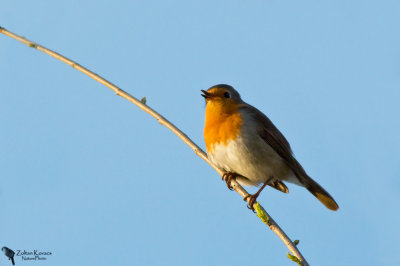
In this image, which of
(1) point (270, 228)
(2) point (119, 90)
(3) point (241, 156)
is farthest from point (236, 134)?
(1) point (270, 228)

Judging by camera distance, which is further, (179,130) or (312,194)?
(312,194)

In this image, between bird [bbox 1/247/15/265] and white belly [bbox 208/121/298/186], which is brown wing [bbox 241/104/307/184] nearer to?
white belly [bbox 208/121/298/186]

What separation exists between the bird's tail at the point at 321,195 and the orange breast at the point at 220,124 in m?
1.22

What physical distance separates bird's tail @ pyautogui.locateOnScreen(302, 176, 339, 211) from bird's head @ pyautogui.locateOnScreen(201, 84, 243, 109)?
1.38m

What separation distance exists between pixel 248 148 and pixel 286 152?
25.6 inches

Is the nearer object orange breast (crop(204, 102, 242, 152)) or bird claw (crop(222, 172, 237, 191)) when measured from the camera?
orange breast (crop(204, 102, 242, 152))

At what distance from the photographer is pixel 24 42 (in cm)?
440

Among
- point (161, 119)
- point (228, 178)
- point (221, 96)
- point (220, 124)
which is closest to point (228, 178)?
point (228, 178)

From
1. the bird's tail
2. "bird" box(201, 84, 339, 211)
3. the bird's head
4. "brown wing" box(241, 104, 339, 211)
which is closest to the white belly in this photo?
"bird" box(201, 84, 339, 211)

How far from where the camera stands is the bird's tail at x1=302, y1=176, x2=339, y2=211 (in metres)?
6.77

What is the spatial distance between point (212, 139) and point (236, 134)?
0.33 metres

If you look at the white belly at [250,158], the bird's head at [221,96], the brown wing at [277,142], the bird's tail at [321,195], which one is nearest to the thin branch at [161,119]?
the white belly at [250,158]

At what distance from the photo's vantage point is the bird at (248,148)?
630 cm

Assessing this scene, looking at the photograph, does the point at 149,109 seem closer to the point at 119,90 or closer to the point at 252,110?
the point at 119,90
